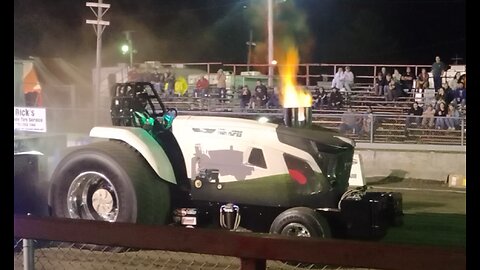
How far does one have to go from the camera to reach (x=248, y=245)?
8.68ft

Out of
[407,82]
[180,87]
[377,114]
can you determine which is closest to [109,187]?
[377,114]

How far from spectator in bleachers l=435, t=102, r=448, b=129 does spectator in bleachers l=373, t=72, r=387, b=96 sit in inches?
120

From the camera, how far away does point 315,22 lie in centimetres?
3123

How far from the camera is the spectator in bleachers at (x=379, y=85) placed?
1882 cm

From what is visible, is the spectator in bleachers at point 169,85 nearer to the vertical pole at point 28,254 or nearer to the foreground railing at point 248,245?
the vertical pole at point 28,254

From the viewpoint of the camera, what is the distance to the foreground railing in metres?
2.46

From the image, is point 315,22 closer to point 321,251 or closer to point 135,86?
point 135,86

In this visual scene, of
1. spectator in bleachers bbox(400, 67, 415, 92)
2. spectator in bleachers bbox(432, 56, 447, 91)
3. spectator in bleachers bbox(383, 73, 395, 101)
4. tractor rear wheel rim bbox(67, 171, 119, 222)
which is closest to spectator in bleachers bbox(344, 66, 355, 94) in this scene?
spectator in bleachers bbox(383, 73, 395, 101)

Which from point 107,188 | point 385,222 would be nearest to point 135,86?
point 107,188

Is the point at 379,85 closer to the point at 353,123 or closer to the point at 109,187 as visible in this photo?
the point at 353,123

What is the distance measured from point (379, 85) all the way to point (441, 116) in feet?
11.9

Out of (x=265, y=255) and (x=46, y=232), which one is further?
(x=46, y=232)

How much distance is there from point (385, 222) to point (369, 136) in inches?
313

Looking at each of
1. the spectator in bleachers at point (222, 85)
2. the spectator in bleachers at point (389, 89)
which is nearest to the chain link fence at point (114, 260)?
the spectator in bleachers at point (222, 85)
